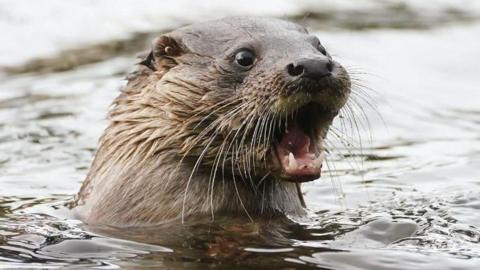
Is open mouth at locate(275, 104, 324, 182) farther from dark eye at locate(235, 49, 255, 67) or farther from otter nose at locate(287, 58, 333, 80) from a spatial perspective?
dark eye at locate(235, 49, 255, 67)

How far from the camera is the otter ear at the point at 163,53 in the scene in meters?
7.22

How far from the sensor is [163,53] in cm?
728

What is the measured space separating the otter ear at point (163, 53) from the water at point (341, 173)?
2.98 ft

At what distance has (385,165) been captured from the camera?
9.77m

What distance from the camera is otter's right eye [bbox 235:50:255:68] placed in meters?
6.79

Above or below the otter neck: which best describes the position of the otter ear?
above

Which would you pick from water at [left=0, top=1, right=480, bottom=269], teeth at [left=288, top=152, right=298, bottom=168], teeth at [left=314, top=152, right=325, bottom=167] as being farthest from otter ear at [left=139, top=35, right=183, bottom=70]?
teeth at [left=314, top=152, right=325, bottom=167]

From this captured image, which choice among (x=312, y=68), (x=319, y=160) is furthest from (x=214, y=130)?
(x=312, y=68)

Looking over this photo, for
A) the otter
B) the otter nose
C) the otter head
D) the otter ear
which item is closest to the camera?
the otter nose

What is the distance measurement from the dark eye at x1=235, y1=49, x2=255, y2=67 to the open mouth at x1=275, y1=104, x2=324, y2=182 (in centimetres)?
43

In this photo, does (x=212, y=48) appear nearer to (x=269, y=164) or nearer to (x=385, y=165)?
(x=269, y=164)

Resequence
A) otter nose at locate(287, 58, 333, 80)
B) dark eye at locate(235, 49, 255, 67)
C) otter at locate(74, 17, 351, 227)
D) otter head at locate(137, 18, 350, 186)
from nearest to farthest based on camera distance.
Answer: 1. otter nose at locate(287, 58, 333, 80)
2. otter head at locate(137, 18, 350, 186)
3. otter at locate(74, 17, 351, 227)
4. dark eye at locate(235, 49, 255, 67)

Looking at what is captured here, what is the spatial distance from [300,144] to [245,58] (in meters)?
0.57

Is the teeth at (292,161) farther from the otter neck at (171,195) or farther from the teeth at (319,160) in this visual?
the otter neck at (171,195)
